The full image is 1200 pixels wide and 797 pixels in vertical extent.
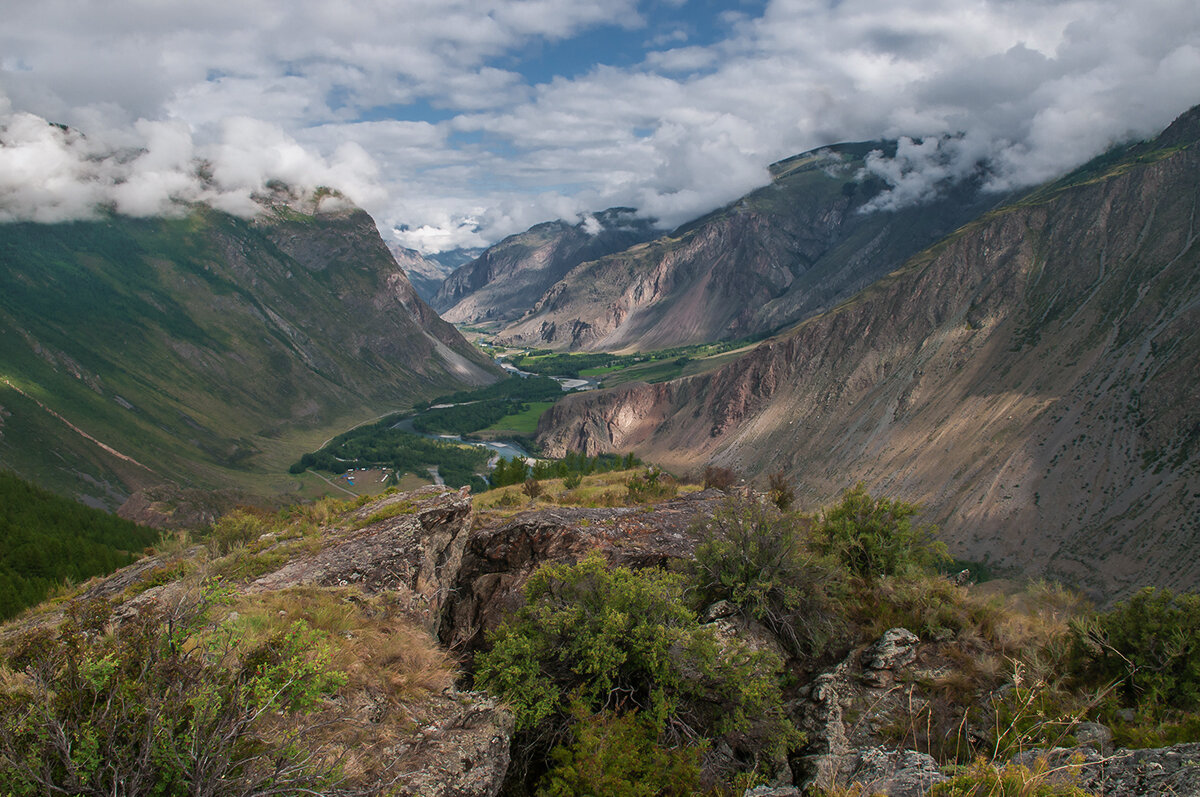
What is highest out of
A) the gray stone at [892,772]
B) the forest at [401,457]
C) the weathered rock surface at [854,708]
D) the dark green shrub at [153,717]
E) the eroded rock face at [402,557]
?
the dark green shrub at [153,717]

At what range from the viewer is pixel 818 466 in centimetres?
9044

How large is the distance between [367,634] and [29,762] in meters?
4.98

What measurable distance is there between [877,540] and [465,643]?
30.2ft

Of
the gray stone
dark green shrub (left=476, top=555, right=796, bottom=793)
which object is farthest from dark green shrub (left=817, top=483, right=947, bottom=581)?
the gray stone

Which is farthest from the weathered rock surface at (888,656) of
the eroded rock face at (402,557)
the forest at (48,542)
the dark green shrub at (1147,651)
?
the forest at (48,542)

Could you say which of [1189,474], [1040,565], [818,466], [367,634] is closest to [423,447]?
[818,466]

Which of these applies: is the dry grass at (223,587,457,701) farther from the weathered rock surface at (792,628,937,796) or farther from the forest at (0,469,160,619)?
the forest at (0,469,160,619)

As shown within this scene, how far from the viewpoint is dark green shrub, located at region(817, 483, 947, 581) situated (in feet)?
45.5

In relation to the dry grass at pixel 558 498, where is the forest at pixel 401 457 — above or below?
below

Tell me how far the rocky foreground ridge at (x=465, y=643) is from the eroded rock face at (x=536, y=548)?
4 centimetres

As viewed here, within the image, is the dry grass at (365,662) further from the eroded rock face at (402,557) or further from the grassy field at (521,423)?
the grassy field at (521,423)

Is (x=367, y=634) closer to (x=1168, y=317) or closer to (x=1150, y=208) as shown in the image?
(x=1168, y=317)

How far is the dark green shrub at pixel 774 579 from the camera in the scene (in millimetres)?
11727

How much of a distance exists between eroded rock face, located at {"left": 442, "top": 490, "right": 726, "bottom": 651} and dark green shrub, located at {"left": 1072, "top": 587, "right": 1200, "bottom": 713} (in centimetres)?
723
